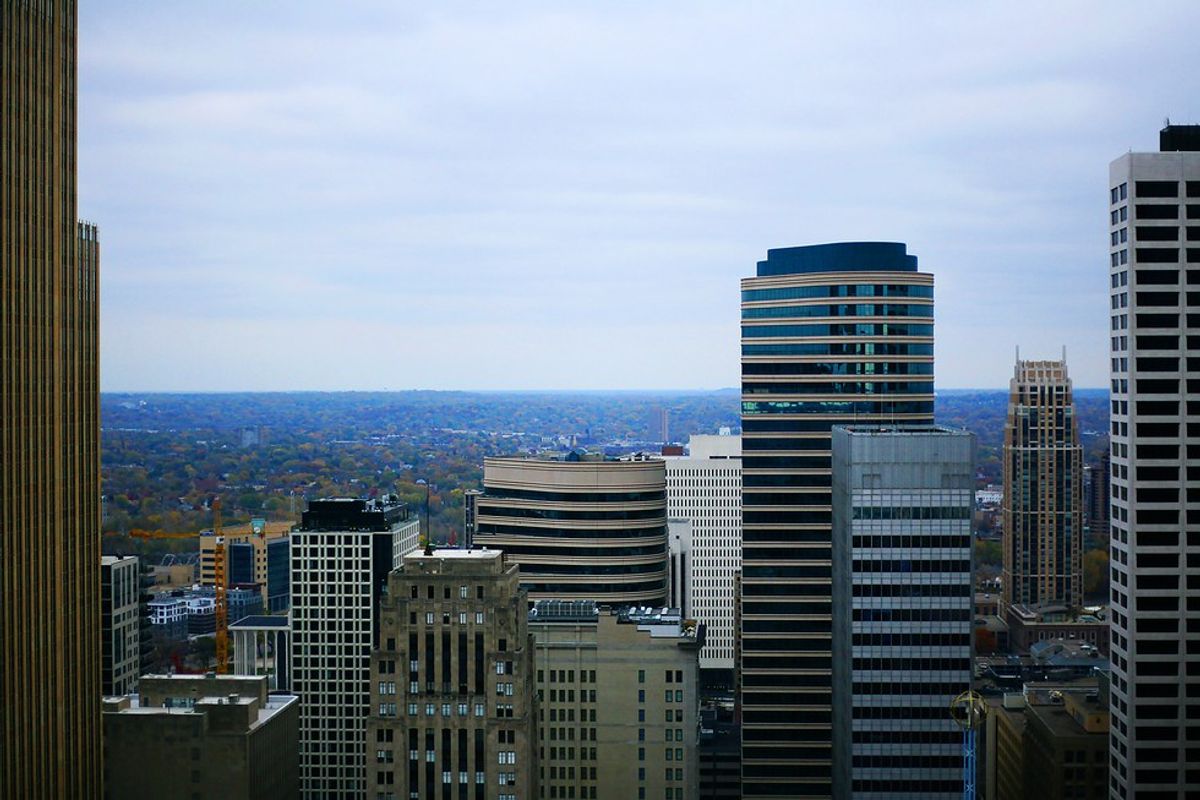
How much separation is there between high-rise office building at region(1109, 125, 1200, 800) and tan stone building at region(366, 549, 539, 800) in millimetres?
37342

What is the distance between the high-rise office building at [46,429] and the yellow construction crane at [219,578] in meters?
73.1

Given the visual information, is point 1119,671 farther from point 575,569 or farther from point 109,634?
point 109,634

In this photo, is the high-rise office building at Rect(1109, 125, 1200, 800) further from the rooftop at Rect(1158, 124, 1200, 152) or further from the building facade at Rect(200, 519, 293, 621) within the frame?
the building facade at Rect(200, 519, 293, 621)

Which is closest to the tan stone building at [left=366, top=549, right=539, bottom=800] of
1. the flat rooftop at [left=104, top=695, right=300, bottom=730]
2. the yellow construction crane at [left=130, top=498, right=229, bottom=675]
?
the flat rooftop at [left=104, top=695, right=300, bottom=730]

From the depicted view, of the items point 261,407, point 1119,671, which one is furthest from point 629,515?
point 261,407

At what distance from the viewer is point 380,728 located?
75.1 m

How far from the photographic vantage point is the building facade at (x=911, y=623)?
7950cm

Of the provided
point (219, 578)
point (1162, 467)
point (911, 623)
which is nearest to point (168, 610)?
point (219, 578)

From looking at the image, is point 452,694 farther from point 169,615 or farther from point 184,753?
point 169,615

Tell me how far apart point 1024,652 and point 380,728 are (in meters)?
144

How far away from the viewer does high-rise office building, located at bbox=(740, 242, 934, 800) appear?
10356cm

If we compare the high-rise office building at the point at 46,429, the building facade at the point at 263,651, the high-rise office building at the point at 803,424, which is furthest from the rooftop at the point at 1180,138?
the building facade at the point at 263,651

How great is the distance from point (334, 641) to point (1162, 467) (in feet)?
249

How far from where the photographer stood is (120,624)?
392 ft
